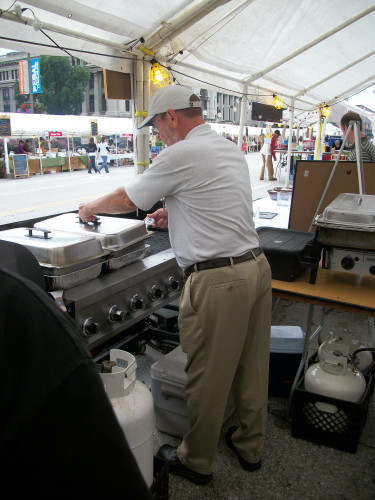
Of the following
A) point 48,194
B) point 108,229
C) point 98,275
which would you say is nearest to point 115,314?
point 98,275

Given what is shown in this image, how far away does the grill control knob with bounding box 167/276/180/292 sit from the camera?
258cm

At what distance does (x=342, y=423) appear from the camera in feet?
8.07

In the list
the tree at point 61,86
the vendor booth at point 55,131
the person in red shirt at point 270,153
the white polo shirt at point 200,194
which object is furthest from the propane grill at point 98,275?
the tree at point 61,86

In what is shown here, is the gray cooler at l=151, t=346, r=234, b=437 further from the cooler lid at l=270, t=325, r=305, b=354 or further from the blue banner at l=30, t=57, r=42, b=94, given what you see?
the blue banner at l=30, t=57, r=42, b=94

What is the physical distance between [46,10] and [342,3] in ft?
12.8

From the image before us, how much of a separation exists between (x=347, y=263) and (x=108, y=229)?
1.41 metres

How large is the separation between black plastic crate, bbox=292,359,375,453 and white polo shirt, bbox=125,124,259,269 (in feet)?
3.74

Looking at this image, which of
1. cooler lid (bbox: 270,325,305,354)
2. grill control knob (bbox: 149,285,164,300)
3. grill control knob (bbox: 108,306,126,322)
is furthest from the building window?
grill control knob (bbox: 108,306,126,322)

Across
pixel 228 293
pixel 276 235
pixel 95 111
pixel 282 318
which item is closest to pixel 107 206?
pixel 228 293

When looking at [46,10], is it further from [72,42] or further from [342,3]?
[342,3]

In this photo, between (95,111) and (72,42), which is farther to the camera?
(95,111)

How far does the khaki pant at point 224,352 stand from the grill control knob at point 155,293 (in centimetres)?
41

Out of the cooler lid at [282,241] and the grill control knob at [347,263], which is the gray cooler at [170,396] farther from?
the grill control knob at [347,263]

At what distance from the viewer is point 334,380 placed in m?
2.49
